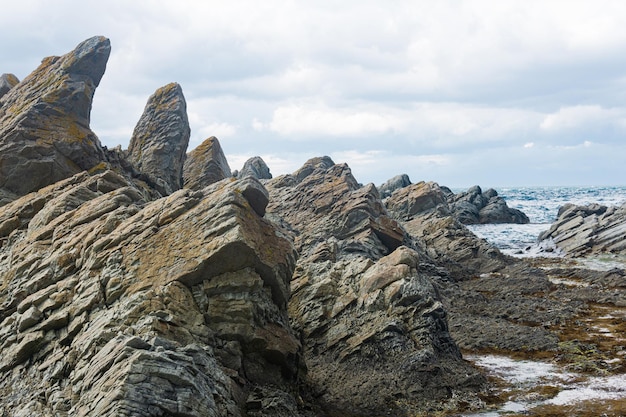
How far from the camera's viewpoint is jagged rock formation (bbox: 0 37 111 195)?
136ft

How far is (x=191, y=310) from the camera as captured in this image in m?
20.9

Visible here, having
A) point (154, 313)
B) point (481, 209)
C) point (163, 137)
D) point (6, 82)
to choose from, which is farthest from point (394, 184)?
point (154, 313)

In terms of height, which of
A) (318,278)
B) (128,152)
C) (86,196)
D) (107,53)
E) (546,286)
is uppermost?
(107,53)

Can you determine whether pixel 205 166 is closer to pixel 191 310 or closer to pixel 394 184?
pixel 191 310

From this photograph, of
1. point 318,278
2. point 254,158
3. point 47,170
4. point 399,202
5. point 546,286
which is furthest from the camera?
point 254,158

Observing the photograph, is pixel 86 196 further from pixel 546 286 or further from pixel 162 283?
pixel 546 286

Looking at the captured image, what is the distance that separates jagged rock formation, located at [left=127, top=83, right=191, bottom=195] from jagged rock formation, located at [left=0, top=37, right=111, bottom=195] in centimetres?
1219

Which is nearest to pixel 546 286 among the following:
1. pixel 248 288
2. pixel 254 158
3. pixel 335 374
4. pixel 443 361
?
pixel 443 361

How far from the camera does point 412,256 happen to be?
35.1 metres

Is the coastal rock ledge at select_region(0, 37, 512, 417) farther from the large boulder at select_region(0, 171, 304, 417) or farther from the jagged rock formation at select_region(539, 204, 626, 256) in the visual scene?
the jagged rock formation at select_region(539, 204, 626, 256)

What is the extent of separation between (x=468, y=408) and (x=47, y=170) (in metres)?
37.5

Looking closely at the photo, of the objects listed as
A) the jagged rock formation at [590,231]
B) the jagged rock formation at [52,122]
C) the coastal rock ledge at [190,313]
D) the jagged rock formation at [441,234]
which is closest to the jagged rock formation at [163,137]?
the jagged rock formation at [52,122]

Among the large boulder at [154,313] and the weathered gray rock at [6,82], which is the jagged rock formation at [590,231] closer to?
the large boulder at [154,313]

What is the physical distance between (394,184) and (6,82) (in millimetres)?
114616
